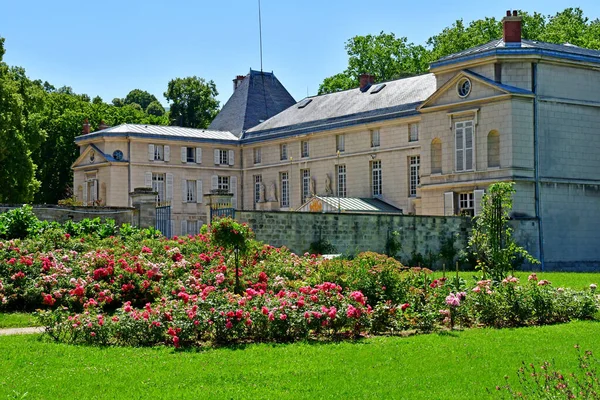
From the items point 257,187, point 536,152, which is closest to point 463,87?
point 536,152

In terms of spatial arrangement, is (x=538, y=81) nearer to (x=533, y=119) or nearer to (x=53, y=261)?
(x=533, y=119)

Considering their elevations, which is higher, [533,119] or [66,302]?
[533,119]

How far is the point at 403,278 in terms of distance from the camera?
1564 cm

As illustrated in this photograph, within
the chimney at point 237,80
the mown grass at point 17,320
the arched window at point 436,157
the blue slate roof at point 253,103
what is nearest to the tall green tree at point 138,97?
the chimney at point 237,80

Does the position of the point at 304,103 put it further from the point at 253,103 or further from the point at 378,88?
the point at 378,88

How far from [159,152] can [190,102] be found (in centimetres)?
2082

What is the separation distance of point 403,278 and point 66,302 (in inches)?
241

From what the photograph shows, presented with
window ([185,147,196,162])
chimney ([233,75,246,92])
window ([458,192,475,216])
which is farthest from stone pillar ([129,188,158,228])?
chimney ([233,75,246,92])

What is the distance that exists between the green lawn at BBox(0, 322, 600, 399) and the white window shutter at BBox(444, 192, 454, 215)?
945 inches

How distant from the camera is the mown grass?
48.9ft

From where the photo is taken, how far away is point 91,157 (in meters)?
55.1

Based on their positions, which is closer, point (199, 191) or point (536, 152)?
point (536, 152)

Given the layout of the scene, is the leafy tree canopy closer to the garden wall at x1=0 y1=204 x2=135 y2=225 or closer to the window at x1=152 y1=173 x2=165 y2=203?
the window at x1=152 y1=173 x2=165 y2=203

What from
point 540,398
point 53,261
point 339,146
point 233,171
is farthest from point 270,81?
point 540,398
